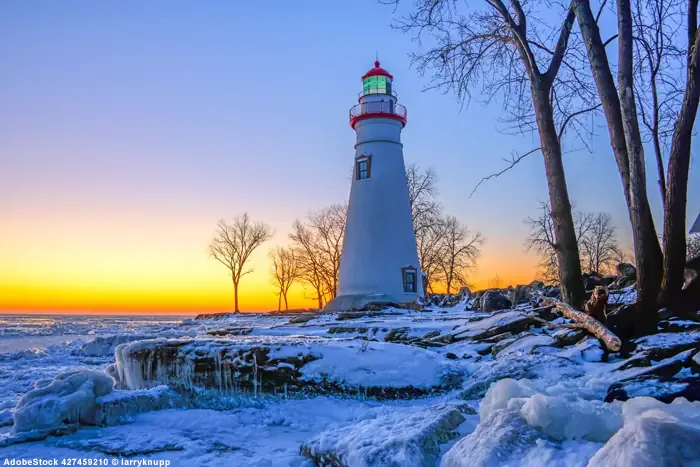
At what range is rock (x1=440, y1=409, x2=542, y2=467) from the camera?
2.79 meters

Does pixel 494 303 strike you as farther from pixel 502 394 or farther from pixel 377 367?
pixel 502 394

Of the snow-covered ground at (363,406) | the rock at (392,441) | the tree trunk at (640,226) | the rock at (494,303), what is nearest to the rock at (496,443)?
the snow-covered ground at (363,406)

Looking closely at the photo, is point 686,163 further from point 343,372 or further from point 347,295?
point 347,295

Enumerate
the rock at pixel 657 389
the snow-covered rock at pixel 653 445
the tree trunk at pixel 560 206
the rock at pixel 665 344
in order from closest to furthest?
the snow-covered rock at pixel 653 445
the rock at pixel 657 389
the rock at pixel 665 344
the tree trunk at pixel 560 206

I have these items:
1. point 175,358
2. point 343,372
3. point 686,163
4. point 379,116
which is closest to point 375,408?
point 343,372

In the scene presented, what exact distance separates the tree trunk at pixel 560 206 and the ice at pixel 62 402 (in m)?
→ 6.44

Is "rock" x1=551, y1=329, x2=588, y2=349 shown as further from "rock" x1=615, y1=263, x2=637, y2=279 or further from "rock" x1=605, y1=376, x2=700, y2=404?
"rock" x1=615, y1=263, x2=637, y2=279

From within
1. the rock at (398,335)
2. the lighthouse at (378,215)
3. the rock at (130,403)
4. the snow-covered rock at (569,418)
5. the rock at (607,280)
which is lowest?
the rock at (130,403)

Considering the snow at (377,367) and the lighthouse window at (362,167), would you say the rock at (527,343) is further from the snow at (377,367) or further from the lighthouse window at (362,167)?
the lighthouse window at (362,167)

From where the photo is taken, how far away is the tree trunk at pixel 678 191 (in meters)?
6.04

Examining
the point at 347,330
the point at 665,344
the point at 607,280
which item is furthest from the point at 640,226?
the point at 347,330

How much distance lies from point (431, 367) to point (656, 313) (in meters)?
2.82

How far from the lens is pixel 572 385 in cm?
501

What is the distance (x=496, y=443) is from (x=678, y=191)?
4.82 metres
